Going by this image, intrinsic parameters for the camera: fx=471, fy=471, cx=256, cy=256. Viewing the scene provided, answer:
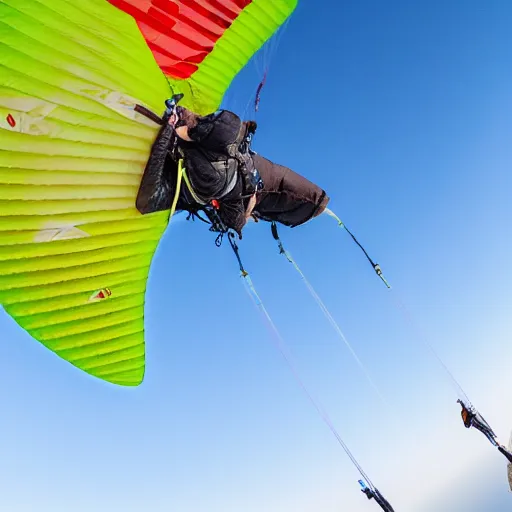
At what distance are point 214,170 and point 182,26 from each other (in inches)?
51.4

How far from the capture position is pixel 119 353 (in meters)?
4.65

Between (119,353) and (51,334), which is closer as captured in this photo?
(51,334)

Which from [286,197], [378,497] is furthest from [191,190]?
[378,497]

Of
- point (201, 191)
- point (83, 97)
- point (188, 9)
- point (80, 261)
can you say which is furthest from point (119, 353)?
point (188, 9)

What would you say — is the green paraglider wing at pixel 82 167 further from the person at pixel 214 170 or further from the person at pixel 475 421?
the person at pixel 475 421

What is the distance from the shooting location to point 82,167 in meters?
3.54

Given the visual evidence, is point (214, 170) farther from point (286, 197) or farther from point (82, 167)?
point (286, 197)

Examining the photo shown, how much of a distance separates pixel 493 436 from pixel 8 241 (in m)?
5.18

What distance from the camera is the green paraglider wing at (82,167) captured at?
10.2ft

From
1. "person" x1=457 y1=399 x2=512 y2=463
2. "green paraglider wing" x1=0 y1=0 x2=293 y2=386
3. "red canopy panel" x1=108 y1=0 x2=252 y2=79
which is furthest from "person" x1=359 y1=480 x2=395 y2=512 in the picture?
"red canopy panel" x1=108 y1=0 x2=252 y2=79

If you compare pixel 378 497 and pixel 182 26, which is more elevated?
pixel 182 26

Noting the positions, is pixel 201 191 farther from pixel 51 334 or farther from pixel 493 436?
pixel 493 436

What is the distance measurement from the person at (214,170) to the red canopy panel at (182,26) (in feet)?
2.25

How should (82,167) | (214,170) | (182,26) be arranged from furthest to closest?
1. (182,26)
2. (214,170)
3. (82,167)
